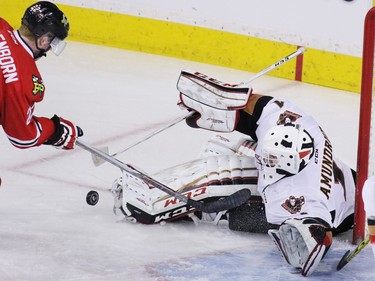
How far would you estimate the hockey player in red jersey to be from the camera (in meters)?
3.69

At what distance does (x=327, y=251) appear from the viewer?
12.7 ft

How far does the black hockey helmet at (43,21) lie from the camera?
12.5ft

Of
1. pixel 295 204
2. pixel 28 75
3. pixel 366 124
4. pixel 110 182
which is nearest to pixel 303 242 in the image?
pixel 295 204

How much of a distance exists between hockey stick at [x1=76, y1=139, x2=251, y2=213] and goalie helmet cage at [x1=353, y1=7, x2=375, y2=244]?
1.35ft

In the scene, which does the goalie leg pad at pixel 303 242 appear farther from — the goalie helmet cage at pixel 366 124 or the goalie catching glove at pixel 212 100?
the goalie catching glove at pixel 212 100

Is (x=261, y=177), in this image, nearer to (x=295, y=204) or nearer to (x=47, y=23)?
(x=295, y=204)

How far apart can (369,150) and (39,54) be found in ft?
4.03

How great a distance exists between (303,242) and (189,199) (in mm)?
546

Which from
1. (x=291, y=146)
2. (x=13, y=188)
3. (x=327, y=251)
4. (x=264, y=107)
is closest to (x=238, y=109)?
(x=264, y=107)

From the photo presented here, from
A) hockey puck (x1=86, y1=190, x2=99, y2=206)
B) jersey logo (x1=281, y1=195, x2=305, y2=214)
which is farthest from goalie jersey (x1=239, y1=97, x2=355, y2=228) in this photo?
hockey puck (x1=86, y1=190, x2=99, y2=206)

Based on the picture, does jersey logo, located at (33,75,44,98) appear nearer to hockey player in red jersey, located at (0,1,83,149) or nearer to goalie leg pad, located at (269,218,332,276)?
hockey player in red jersey, located at (0,1,83,149)

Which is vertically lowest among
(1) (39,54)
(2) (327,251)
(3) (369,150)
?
(2) (327,251)

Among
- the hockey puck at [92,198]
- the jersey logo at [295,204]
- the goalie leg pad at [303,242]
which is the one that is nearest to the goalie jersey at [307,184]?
the jersey logo at [295,204]

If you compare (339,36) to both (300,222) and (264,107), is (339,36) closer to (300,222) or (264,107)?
(264,107)
